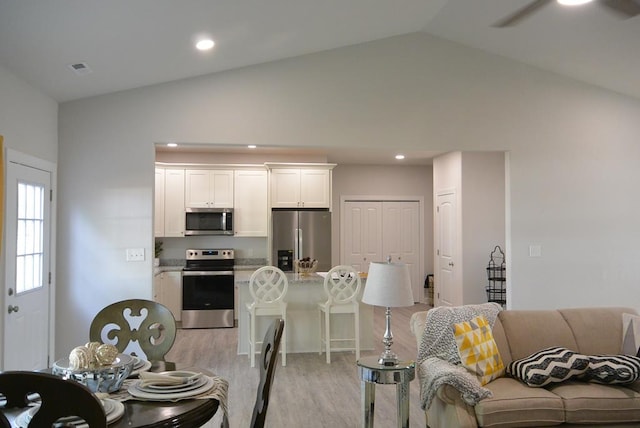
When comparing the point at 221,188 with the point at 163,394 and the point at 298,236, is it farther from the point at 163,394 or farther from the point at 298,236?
the point at 163,394

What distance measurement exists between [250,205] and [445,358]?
4.89 meters

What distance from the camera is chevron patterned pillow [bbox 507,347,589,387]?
3.06 m

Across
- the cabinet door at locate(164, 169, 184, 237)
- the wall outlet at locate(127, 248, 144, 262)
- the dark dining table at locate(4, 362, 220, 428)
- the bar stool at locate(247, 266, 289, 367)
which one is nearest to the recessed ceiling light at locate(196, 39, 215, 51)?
the wall outlet at locate(127, 248, 144, 262)

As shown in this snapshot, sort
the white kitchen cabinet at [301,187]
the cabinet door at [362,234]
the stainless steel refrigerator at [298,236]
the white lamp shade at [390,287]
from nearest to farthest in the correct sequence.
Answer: the white lamp shade at [390,287] < the stainless steel refrigerator at [298,236] < the white kitchen cabinet at [301,187] < the cabinet door at [362,234]

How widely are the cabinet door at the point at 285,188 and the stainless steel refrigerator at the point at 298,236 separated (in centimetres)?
12

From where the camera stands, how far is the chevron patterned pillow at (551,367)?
10.0 feet

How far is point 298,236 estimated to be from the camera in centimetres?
→ 750

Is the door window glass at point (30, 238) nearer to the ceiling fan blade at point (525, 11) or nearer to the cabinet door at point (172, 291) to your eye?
the cabinet door at point (172, 291)

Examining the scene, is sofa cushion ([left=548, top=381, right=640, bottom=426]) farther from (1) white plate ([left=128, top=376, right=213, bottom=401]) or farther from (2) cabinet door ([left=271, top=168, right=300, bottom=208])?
(2) cabinet door ([left=271, top=168, right=300, bottom=208])

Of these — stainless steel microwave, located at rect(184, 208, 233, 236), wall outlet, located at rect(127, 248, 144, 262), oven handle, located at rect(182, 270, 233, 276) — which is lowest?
oven handle, located at rect(182, 270, 233, 276)

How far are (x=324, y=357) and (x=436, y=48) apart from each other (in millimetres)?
3557

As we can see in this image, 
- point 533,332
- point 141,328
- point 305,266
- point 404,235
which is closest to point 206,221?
point 305,266

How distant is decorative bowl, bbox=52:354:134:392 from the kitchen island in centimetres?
343

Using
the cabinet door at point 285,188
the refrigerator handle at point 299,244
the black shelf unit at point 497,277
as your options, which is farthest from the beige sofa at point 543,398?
the cabinet door at point 285,188
